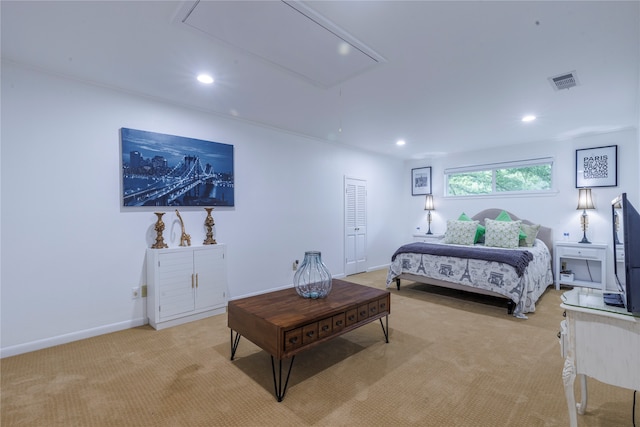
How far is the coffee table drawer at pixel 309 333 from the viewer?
1.98 metres

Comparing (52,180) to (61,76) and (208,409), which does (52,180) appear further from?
(208,409)

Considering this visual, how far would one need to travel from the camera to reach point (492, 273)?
11.7 ft

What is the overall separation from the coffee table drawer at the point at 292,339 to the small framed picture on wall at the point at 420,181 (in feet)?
17.2

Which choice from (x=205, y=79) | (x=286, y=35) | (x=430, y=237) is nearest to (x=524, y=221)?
(x=430, y=237)

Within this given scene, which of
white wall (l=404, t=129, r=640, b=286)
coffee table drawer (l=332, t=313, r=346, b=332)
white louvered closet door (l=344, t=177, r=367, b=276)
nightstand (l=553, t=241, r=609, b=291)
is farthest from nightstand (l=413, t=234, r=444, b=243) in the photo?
coffee table drawer (l=332, t=313, r=346, b=332)

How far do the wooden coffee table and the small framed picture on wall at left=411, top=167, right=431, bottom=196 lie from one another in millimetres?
4308

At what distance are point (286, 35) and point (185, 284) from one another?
8.63ft

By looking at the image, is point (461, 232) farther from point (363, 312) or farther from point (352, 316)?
point (352, 316)

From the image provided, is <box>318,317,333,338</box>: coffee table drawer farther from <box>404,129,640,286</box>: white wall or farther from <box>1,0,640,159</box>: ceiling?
<box>404,129,640,286</box>: white wall

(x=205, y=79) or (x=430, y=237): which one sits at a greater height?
(x=205, y=79)

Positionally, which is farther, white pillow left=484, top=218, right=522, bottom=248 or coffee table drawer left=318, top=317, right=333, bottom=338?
white pillow left=484, top=218, right=522, bottom=248

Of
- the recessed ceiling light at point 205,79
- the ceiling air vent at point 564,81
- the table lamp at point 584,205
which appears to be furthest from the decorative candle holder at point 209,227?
the table lamp at point 584,205

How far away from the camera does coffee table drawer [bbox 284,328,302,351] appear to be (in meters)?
1.88

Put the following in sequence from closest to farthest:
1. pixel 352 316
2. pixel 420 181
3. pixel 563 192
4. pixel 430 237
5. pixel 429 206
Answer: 1. pixel 352 316
2. pixel 563 192
3. pixel 430 237
4. pixel 429 206
5. pixel 420 181
